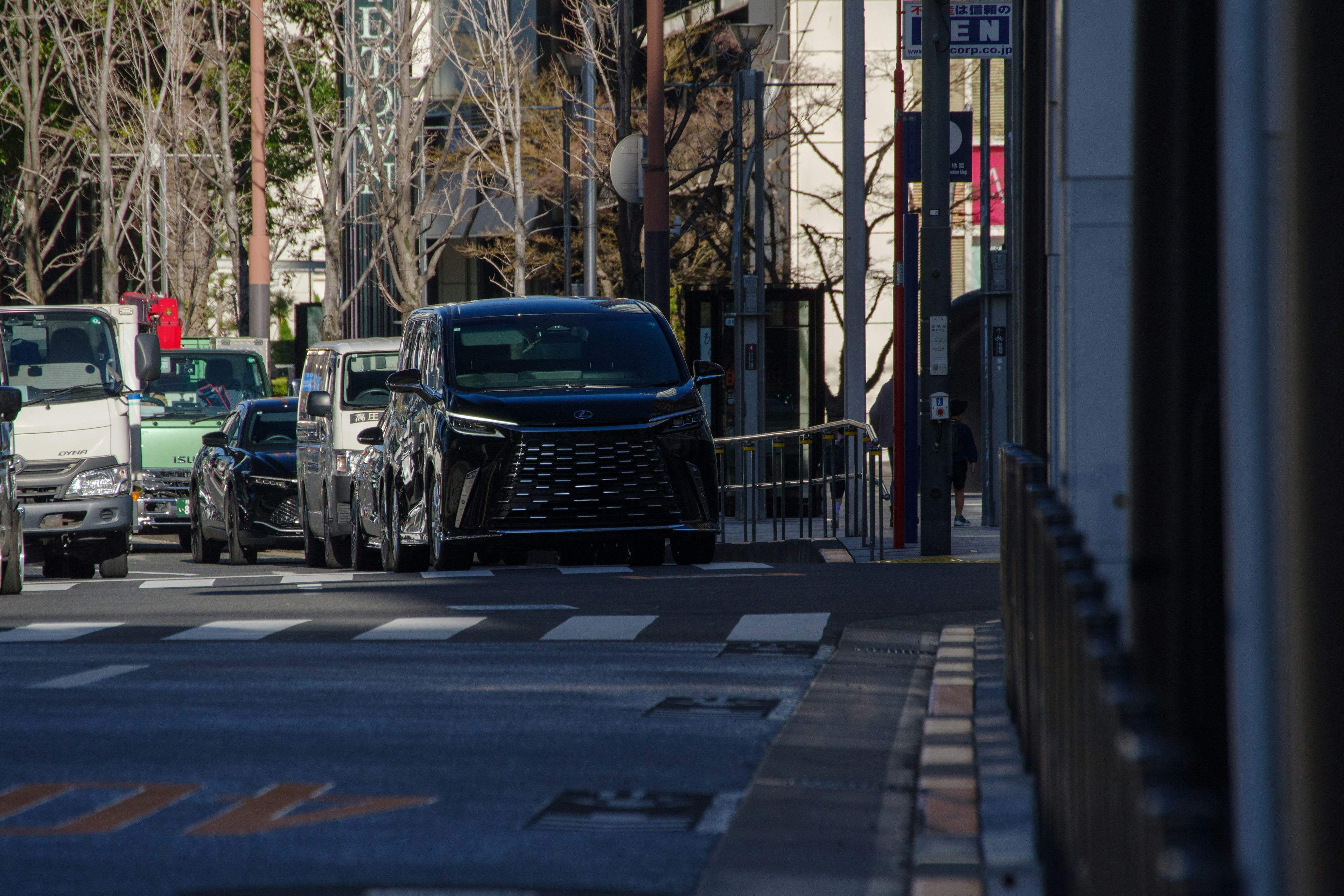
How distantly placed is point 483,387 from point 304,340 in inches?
2037

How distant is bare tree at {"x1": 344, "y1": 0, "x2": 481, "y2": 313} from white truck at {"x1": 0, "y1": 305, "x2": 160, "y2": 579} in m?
16.6

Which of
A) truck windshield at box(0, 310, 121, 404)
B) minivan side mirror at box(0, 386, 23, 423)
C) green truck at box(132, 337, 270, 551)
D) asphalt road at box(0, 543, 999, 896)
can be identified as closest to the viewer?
asphalt road at box(0, 543, 999, 896)

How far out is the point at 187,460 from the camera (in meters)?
26.8

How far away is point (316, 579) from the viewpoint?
1616 cm

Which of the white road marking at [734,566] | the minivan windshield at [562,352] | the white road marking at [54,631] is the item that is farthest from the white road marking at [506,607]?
the minivan windshield at [562,352]

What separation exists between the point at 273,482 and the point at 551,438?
26.7 feet

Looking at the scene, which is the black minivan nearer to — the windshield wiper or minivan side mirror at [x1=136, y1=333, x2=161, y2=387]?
minivan side mirror at [x1=136, y1=333, x2=161, y2=387]

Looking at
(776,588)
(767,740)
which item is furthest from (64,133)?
(767,740)

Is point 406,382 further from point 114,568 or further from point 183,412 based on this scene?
point 183,412

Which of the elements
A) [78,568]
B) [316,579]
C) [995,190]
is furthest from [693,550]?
[995,190]

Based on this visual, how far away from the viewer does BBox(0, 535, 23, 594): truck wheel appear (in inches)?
607

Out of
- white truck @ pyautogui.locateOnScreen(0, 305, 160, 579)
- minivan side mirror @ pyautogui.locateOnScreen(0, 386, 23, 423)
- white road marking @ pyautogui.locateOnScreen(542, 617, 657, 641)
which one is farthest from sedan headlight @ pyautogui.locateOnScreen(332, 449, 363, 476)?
white road marking @ pyautogui.locateOnScreen(542, 617, 657, 641)

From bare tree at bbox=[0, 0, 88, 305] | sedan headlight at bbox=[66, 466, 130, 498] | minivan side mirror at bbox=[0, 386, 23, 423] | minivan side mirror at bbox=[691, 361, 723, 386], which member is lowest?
sedan headlight at bbox=[66, 466, 130, 498]

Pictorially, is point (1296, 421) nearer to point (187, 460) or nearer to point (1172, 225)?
point (1172, 225)
